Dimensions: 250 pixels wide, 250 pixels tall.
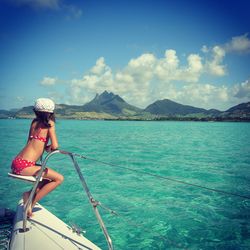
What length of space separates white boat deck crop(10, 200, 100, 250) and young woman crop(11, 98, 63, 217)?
69 cm

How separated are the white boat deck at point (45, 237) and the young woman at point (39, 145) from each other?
0.69 m

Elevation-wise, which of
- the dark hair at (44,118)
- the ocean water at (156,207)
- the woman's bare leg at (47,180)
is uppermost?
the dark hair at (44,118)

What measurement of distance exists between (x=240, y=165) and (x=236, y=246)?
58.7ft

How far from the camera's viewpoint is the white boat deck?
15.8 ft

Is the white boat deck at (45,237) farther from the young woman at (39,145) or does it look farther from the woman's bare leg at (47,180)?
the young woman at (39,145)

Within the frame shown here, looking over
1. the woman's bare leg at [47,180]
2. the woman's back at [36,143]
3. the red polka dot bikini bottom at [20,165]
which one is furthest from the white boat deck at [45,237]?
the woman's back at [36,143]

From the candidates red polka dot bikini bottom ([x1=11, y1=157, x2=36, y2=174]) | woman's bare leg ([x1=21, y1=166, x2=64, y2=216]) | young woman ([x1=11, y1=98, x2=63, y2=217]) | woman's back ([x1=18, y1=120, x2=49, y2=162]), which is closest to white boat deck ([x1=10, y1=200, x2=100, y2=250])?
woman's bare leg ([x1=21, y1=166, x2=64, y2=216])

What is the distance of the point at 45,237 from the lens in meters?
5.13

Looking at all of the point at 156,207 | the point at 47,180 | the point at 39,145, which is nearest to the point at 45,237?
the point at 47,180

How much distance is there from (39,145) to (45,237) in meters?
2.05

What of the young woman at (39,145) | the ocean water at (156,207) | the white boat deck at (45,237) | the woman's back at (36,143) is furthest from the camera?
the ocean water at (156,207)

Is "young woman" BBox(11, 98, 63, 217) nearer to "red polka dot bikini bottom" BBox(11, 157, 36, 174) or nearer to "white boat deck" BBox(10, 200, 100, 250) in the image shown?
"red polka dot bikini bottom" BBox(11, 157, 36, 174)

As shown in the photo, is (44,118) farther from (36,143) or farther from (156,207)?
Result: (156,207)

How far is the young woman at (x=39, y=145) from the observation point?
5.44 m
